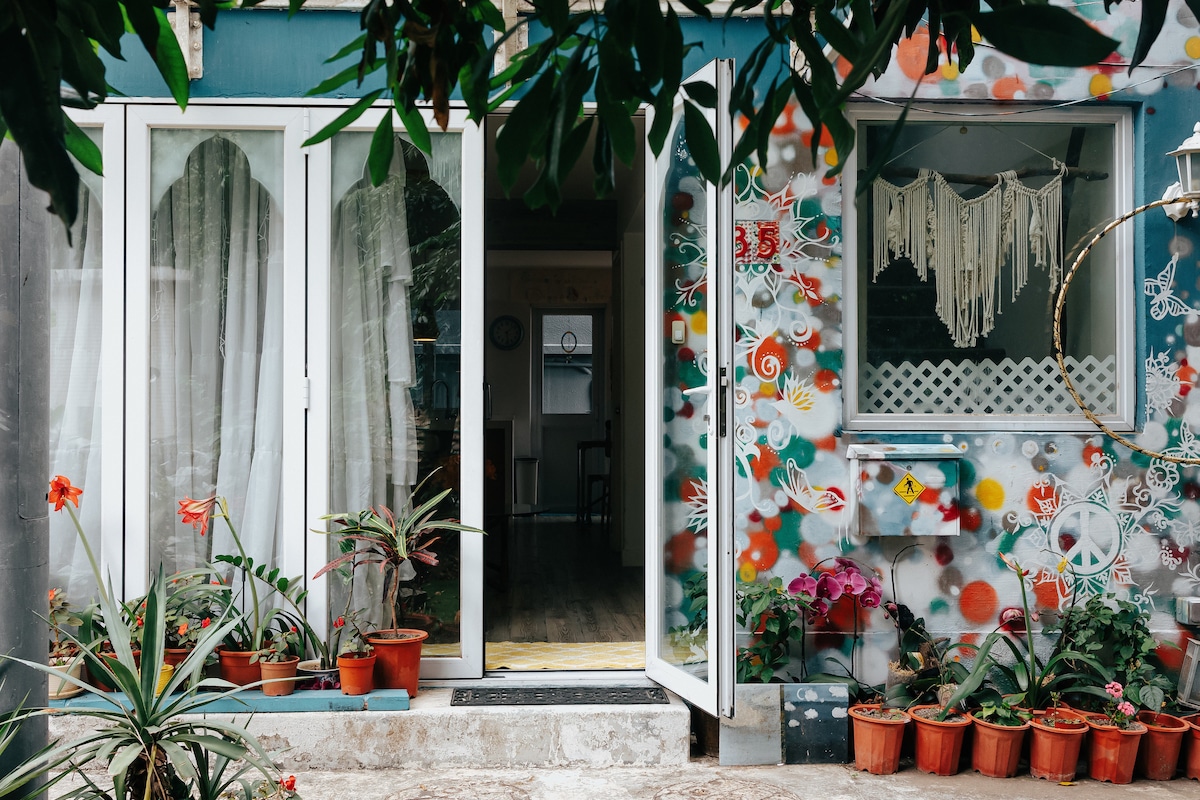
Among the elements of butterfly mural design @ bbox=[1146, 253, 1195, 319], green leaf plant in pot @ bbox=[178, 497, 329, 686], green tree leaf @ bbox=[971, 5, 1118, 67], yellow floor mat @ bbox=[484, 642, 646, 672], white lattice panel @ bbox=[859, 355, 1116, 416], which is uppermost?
butterfly mural design @ bbox=[1146, 253, 1195, 319]

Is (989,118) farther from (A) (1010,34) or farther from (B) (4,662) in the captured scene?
(B) (4,662)

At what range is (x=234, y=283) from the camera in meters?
3.40

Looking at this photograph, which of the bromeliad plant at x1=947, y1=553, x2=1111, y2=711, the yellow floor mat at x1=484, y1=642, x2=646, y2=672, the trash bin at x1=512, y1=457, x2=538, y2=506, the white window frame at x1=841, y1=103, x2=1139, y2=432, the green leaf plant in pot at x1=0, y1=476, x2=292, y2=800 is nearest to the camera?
the green leaf plant in pot at x1=0, y1=476, x2=292, y2=800

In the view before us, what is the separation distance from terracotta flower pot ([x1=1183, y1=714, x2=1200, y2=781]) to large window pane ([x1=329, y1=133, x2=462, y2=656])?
2.40 m

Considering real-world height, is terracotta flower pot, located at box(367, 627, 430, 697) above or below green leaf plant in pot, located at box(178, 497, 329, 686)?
below

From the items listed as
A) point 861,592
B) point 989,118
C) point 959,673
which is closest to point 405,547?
point 861,592

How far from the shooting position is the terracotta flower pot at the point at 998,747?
115 inches

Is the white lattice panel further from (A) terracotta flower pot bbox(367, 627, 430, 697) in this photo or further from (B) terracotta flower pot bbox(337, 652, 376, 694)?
(B) terracotta flower pot bbox(337, 652, 376, 694)

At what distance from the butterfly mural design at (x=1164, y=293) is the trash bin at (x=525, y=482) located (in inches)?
260

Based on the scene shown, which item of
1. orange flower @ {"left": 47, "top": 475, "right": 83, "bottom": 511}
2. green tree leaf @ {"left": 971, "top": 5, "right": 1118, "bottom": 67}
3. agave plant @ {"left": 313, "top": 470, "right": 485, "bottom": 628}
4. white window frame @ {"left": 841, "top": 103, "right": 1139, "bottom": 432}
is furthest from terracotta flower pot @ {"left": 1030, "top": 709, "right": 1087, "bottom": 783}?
orange flower @ {"left": 47, "top": 475, "right": 83, "bottom": 511}

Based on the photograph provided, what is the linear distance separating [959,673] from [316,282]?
8.47 feet

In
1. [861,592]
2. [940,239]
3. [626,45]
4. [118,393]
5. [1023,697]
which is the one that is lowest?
[1023,697]

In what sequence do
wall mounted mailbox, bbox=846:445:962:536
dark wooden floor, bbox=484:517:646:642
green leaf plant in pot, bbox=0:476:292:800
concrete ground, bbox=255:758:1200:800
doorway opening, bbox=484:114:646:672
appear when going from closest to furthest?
green leaf plant in pot, bbox=0:476:292:800 → concrete ground, bbox=255:758:1200:800 → wall mounted mailbox, bbox=846:445:962:536 → dark wooden floor, bbox=484:517:646:642 → doorway opening, bbox=484:114:646:672

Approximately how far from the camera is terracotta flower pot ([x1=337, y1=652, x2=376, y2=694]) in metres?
3.02
